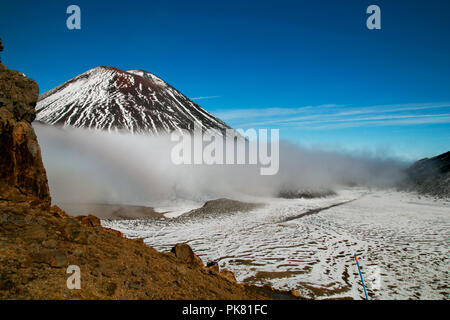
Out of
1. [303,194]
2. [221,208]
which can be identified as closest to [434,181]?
[303,194]

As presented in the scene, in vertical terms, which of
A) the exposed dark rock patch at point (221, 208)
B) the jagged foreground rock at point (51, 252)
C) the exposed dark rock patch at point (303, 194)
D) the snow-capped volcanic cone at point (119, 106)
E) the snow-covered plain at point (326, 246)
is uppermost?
the snow-capped volcanic cone at point (119, 106)

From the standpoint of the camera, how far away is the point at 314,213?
22.2m

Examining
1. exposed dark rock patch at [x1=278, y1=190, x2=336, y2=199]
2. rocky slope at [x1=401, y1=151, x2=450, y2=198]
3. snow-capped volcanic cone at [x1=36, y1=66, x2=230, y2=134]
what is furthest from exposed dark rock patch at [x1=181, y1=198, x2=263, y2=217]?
snow-capped volcanic cone at [x1=36, y1=66, x2=230, y2=134]

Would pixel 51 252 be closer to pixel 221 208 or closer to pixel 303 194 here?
pixel 221 208

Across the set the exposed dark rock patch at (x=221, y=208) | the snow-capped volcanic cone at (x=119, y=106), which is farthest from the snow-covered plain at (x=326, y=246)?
the snow-capped volcanic cone at (x=119, y=106)

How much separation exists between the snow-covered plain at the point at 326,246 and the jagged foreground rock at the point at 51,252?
13.5 feet

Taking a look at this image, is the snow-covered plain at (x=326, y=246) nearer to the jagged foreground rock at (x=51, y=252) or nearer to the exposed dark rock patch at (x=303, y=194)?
the jagged foreground rock at (x=51, y=252)

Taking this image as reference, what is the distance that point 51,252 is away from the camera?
4.48 m

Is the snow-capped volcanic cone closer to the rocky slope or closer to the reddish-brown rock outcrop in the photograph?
the rocky slope

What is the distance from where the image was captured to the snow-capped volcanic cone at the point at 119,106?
8112cm

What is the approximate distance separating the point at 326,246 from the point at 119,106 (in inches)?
3549

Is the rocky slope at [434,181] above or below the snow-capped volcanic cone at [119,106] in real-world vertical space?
below
